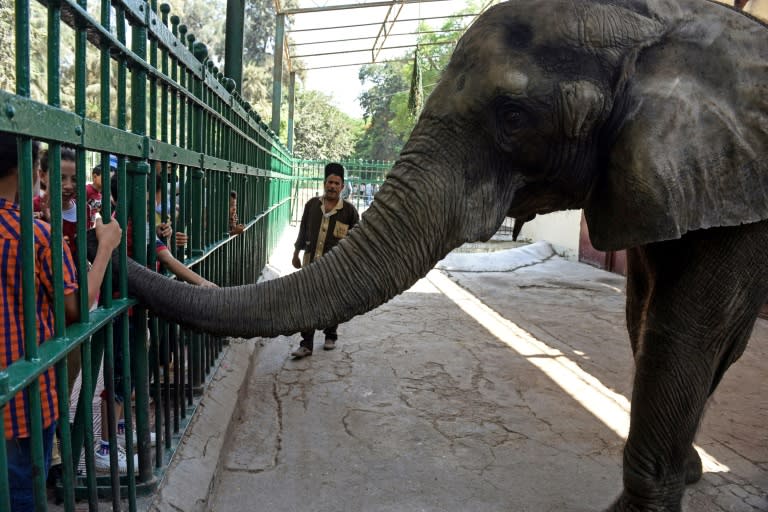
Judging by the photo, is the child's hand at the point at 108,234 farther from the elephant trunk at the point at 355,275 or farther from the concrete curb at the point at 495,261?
the concrete curb at the point at 495,261

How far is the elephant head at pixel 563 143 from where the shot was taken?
2.33 metres

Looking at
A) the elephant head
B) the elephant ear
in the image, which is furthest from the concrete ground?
the elephant ear

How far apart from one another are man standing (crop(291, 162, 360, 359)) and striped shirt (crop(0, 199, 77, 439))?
409cm

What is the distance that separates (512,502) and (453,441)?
2.69 ft

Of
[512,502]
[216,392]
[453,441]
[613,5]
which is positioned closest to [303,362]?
[216,392]

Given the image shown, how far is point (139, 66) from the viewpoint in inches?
99.1

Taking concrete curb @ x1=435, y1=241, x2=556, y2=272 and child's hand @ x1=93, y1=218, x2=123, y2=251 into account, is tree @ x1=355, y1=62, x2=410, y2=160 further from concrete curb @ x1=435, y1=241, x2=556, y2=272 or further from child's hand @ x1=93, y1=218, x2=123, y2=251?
child's hand @ x1=93, y1=218, x2=123, y2=251

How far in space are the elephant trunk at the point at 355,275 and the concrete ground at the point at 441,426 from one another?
3.50 feet

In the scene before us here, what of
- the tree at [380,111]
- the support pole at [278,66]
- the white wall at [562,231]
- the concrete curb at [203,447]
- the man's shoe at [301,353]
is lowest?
the man's shoe at [301,353]

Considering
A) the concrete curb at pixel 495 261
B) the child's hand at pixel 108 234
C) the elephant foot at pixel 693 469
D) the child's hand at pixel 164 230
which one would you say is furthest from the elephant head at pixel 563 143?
the concrete curb at pixel 495 261

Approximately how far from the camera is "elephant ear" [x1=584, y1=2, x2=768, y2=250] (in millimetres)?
2314

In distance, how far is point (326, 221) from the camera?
20.0 feet

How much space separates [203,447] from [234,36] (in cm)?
436

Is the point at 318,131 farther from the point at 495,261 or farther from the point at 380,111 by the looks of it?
the point at 495,261
